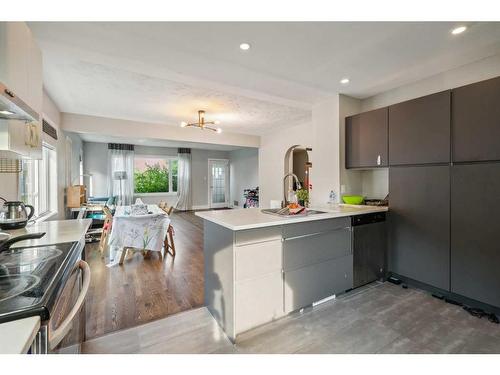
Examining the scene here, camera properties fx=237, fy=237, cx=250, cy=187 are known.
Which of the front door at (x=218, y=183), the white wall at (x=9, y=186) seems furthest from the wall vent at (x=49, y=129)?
the front door at (x=218, y=183)

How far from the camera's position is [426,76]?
9.49 ft

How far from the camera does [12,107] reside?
1.26 metres

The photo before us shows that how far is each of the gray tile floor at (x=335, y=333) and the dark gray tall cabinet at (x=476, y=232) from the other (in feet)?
0.85

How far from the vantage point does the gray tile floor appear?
171 centimetres

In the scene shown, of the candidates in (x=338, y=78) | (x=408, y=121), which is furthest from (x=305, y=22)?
(x=408, y=121)

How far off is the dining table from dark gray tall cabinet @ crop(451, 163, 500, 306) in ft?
11.7

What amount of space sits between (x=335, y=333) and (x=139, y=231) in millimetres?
2856

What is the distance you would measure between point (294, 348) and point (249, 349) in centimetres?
32

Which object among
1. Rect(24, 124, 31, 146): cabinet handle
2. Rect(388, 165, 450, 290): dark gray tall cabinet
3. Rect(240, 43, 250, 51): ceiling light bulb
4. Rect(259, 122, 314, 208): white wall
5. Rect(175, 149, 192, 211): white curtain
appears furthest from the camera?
Rect(175, 149, 192, 211): white curtain

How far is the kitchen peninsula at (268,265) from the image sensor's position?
71.6 inches

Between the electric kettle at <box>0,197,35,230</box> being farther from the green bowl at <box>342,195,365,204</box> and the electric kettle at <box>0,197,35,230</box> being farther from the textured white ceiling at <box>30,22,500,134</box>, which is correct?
the green bowl at <box>342,195,365,204</box>

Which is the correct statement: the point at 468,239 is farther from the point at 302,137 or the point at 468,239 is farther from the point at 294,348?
the point at 302,137

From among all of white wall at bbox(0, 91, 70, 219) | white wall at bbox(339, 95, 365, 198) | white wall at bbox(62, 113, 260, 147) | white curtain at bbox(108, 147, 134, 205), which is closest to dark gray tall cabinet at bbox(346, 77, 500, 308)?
white wall at bbox(339, 95, 365, 198)

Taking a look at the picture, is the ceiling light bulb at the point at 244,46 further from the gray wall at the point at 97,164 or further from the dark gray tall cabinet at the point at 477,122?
the gray wall at the point at 97,164
